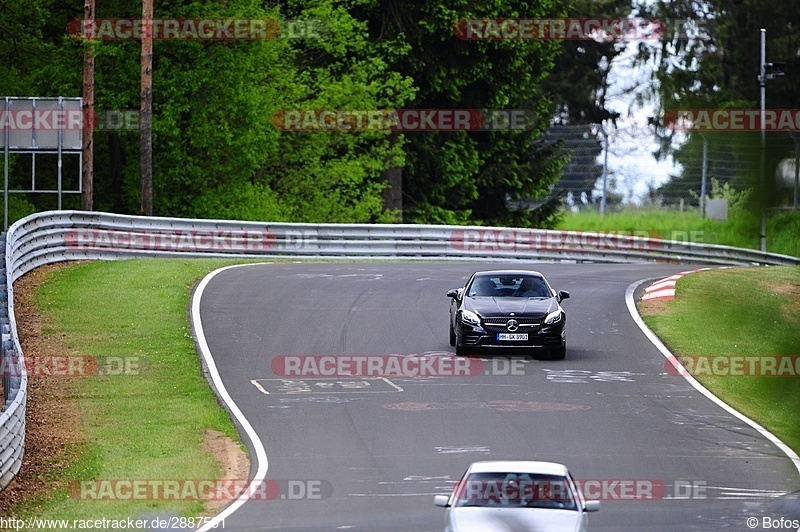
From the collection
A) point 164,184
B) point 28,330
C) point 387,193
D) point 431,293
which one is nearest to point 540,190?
point 387,193

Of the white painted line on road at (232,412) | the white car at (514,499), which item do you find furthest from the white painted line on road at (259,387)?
the white car at (514,499)

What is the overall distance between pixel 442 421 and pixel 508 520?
7.23 metres

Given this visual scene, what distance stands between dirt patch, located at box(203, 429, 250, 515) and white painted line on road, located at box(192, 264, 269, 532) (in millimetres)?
168

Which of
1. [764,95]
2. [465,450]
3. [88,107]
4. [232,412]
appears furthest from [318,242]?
[764,95]

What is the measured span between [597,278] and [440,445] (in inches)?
673

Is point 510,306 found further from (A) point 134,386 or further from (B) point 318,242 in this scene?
(B) point 318,242

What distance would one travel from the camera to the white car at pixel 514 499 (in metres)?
9.99

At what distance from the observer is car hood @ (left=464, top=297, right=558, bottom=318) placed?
842 inches

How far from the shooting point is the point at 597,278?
32188 millimetres

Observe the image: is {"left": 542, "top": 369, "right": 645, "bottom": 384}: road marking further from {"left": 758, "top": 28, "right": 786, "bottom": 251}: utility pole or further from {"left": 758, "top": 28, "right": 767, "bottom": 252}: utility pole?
{"left": 758, "top": 28, "right": 767, "bottom": 252}: utility pole

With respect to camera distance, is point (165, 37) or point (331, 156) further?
point (331, 156)

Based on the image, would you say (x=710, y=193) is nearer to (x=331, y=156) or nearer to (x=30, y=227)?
(x=30, y=227)

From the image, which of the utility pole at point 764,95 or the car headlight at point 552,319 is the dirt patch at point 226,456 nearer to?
the car headlight at point 552,319

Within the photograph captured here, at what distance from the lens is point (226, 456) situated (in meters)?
15.7
